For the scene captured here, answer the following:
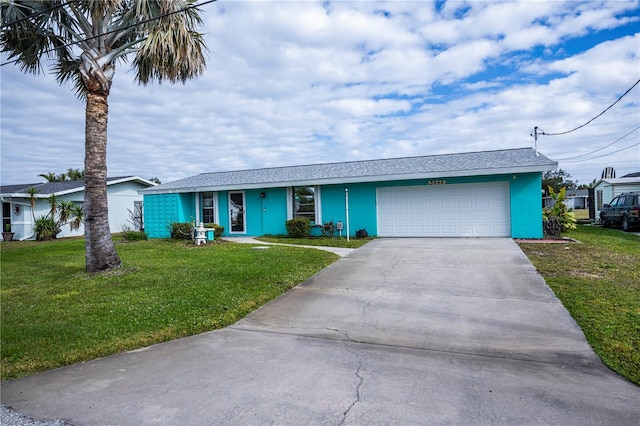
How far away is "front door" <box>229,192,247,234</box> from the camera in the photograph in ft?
57.8

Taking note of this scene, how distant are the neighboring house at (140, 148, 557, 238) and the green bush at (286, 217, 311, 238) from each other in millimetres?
598

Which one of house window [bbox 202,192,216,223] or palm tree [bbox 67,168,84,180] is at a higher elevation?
palm tree [bbox 67,168,84,180]

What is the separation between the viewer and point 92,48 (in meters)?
8.46

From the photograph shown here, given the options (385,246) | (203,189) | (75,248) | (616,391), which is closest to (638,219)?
(385,246)

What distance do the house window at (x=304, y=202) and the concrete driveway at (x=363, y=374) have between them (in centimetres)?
1018

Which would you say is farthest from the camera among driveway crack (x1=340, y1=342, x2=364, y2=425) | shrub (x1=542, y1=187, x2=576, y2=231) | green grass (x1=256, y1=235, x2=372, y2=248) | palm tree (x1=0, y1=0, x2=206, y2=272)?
shrub (x1=542, y1=187, x2=576, y2=231)

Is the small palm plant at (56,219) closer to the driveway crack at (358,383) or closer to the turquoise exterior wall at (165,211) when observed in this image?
the turquoise exterior wall at (165,211)

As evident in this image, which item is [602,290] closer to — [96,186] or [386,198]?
[386,198]

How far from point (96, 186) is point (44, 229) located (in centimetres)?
1430

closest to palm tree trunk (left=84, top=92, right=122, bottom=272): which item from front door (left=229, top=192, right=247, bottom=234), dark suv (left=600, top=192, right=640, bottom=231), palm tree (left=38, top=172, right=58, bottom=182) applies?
front door (left=229, top=192, right=247, bottom=234)

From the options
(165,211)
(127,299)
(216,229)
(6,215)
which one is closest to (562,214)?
(216,229)

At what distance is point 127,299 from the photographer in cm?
634

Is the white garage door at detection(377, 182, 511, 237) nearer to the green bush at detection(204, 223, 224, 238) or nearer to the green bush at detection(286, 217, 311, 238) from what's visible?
the green bush at detection(286, 217, 311, 238)

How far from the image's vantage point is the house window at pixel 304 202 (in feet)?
53.4
